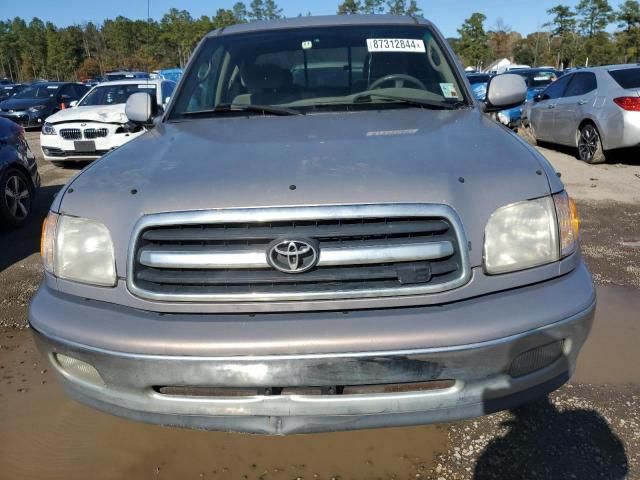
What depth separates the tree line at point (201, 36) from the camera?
52156 millimetres

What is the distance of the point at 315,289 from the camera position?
196 cm

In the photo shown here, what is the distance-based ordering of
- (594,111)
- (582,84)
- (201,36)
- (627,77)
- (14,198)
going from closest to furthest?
(14,198) < (627,77) < (594,111) < (582,84) < (201,36)

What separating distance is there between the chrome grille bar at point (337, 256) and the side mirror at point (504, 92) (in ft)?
5.88

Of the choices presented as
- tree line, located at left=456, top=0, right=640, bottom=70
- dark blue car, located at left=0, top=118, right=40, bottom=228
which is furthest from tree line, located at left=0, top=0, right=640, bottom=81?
dark blue car, located at left=0, top=118, right=40, bottom=228

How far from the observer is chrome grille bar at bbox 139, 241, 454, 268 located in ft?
6.40

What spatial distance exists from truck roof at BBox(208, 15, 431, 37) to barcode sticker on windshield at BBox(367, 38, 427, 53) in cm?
22

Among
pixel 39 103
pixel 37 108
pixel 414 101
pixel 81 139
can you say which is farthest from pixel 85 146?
pixel 39 103

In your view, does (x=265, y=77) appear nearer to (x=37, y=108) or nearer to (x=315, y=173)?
(x=315, y=173)

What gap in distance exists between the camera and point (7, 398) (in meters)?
2.99

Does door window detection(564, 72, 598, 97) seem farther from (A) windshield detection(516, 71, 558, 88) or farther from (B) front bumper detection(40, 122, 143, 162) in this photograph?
(B) front bumper detection(40, 122, 143, 162)

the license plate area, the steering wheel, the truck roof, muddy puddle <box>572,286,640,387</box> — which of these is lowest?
muddy puddle <box>572,286,640,387</box>

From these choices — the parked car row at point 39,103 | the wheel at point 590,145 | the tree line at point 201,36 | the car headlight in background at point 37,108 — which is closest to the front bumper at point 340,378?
the wheel at point 590,145

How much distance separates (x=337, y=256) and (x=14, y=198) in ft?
18.3

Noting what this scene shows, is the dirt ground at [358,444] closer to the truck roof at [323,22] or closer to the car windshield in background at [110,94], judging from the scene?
the truck roof at [323,22]
